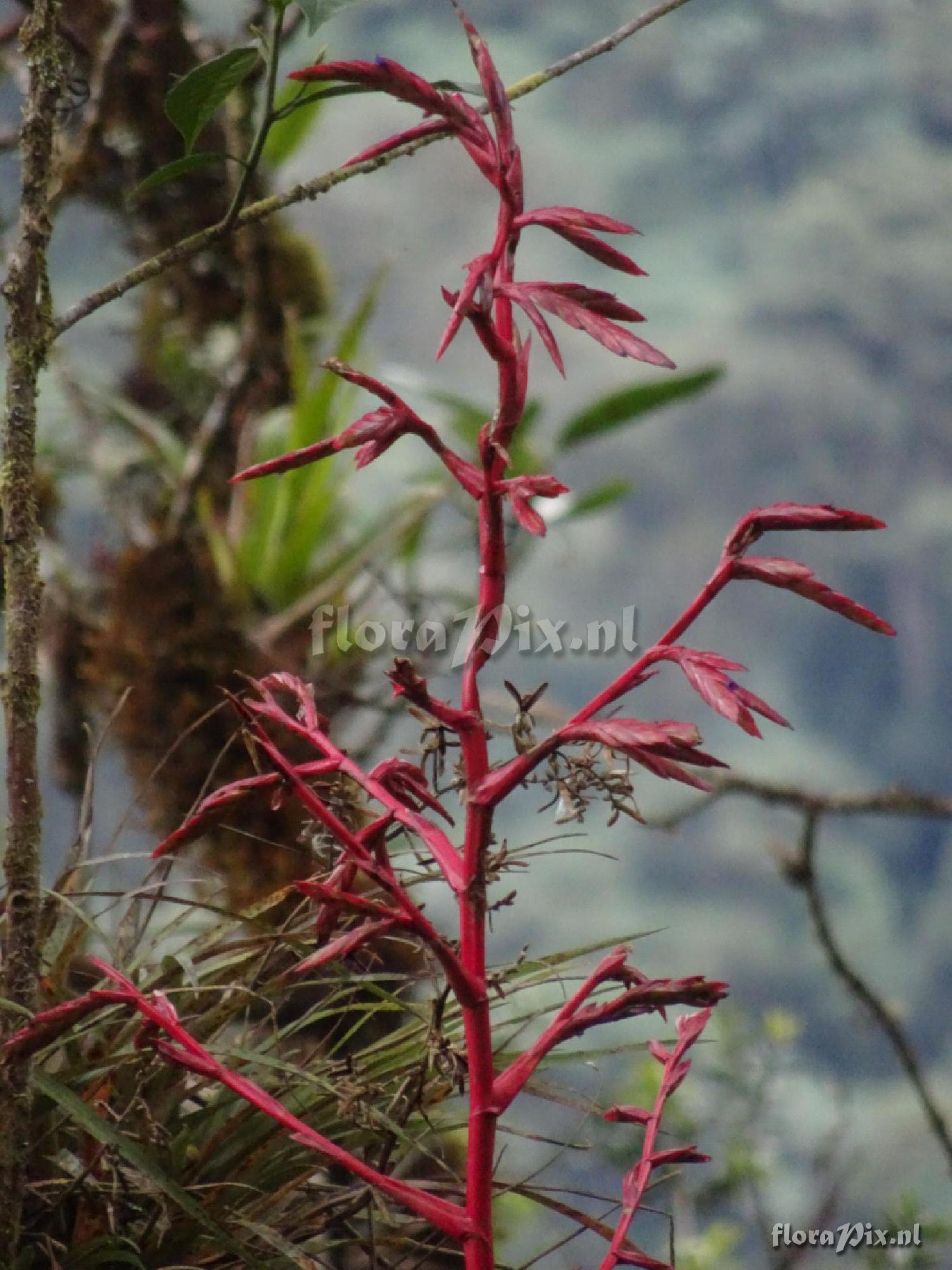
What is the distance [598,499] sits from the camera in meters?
1.55

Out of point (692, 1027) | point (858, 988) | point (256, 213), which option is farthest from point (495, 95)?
point (858, 988)

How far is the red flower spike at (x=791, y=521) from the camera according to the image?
0.31 m

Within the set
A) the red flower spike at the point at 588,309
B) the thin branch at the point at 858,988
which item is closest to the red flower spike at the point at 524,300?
the red flower spike at the point at 588,309

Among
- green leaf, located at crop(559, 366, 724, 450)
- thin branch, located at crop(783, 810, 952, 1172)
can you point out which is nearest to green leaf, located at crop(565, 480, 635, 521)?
green leaf, located at crop(559, 366, 724, 450)

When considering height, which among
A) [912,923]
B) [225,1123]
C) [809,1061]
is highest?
[225,1123]

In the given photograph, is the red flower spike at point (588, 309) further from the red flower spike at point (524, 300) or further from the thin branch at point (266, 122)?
the thin branch at point (266, 122)

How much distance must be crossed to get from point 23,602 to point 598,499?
1203mm

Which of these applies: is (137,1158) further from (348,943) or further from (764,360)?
(764,360)

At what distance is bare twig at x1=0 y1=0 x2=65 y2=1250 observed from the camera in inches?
15.1

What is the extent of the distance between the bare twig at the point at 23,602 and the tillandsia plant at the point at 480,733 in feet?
0.17

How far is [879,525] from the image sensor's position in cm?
29

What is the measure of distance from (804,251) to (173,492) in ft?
6.24

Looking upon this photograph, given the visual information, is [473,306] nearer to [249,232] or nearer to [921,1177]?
[249,232]

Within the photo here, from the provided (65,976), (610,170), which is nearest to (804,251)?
(610,170)
